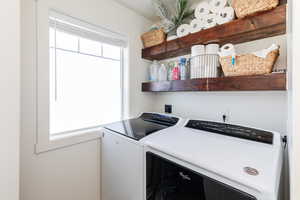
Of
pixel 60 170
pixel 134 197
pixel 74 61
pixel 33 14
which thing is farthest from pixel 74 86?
pixel 134 197

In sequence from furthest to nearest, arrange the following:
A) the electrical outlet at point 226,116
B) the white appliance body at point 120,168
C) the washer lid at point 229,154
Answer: the electrical outlet at point 226,116 < the white appliance body at point 120,168 < the washer lid at point 229,154

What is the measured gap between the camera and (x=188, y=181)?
2.50 feet

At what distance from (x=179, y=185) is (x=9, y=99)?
3.39ft

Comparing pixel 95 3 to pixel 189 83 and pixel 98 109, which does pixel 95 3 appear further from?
pixel 189 83

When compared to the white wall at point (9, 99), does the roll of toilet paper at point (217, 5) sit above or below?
above

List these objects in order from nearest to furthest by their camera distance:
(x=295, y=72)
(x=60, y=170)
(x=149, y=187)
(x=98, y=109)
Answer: (x=295, y=72) < (x=149, y=187) < (x=60, y=170) < (x=98, y=109)

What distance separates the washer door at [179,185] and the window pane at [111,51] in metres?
1.25

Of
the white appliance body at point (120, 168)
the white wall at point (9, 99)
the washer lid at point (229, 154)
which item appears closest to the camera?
the washer lid at point (229, 154)

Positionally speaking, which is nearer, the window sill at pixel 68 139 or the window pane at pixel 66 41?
the window sill at pixel 68 139

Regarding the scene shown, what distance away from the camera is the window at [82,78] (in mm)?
1258

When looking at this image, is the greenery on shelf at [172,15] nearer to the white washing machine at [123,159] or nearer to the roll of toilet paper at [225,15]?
the roll of toilet paper at [225,15]

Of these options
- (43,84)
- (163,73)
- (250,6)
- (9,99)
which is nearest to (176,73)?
(163,73)

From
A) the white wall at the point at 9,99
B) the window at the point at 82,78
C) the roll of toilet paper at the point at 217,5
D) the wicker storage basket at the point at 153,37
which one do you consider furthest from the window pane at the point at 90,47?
the roll of toilet paper at the point at 217,5

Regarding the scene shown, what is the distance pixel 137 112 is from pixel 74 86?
2.67ft
